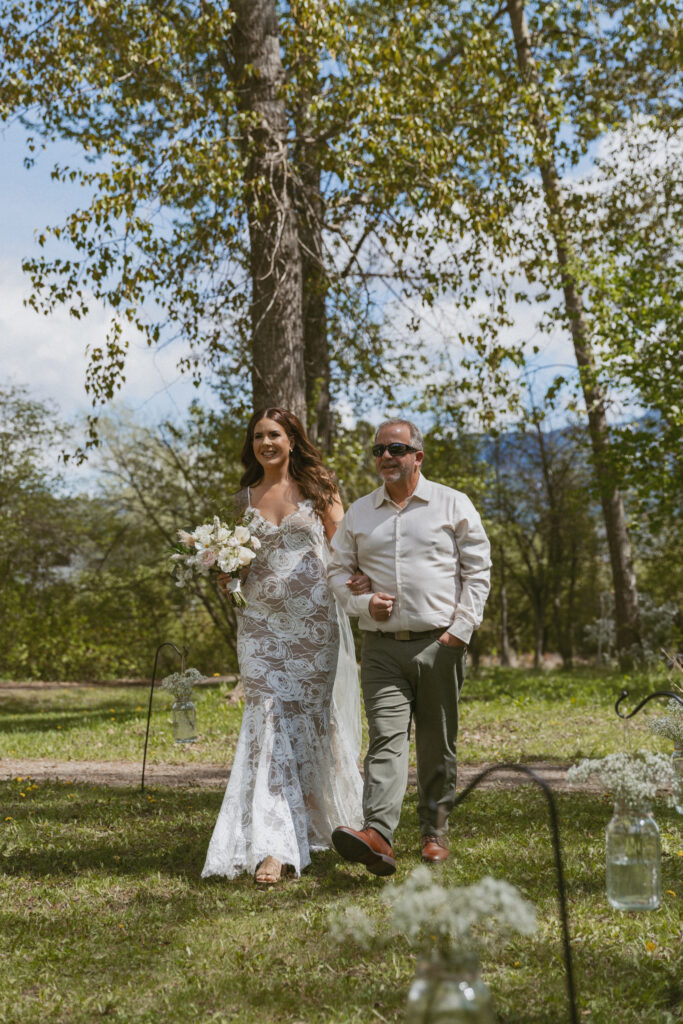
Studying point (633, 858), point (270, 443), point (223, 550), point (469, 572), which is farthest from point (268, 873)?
point (270, 443)

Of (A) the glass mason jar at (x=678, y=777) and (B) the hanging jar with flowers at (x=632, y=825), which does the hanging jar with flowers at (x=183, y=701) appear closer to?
(A) the glass mason jar at (x=678, y=777)

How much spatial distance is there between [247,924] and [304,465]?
261cm

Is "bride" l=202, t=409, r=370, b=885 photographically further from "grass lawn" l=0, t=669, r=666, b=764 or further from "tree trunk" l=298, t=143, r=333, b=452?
"tree trunk" l=298, t=143, r=333, b=452

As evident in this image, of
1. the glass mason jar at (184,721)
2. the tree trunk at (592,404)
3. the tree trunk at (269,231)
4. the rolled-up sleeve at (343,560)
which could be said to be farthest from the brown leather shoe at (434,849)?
the tree trunk at (592,404)

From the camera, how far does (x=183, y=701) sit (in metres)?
7.27

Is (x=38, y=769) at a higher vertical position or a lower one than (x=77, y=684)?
lower

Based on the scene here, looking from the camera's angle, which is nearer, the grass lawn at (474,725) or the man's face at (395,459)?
the man's face at (395,459)

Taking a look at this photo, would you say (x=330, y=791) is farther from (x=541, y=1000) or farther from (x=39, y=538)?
(x=39, y=538)

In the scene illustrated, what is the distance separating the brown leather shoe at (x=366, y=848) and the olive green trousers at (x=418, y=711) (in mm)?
286

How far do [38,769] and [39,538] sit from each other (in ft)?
46.2

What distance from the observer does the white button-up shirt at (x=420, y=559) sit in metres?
5.01

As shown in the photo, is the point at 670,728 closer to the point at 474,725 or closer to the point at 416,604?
the point at 416,604

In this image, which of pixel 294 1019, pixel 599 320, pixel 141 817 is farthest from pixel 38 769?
pixel 599 320

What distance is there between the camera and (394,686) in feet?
16.5
